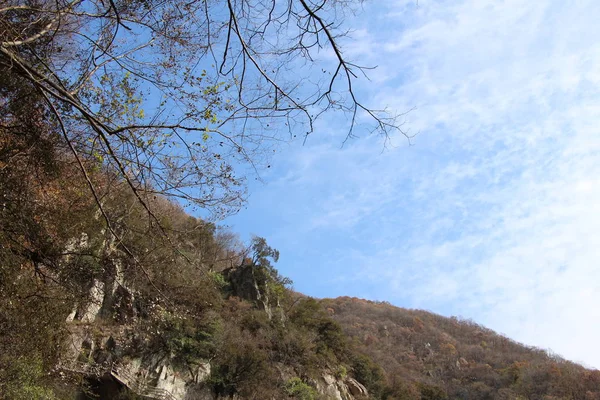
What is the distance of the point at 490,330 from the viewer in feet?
192

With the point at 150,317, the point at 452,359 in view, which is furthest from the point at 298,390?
the point at 452,359

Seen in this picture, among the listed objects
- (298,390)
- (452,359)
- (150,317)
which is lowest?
(298,390)

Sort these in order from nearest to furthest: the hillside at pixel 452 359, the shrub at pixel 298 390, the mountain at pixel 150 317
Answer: the mountain at pixel 150 317
the shrub at pixel 298 390
the hillside at pixel 452 359

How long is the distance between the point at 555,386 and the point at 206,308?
29.3 m

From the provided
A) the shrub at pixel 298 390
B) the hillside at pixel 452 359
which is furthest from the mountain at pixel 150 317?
the hillside at pixel 452 359

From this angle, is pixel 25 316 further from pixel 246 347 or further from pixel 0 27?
pixel 246 347

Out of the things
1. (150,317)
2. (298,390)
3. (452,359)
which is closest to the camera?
(150,317)

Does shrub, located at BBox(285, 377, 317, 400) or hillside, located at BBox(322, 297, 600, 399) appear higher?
hillside, located at BBox(322, 297, 600, 399)

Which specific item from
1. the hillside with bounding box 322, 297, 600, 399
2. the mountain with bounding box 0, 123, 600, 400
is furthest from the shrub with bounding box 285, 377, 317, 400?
the hillside with bounding box 322, 297, 600, 399

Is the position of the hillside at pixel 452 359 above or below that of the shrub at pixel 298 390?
above

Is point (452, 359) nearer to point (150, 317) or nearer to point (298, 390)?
point (298, 390)

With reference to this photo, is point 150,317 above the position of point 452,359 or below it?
below

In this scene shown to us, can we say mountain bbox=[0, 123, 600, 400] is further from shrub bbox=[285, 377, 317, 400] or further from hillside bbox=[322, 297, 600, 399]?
hillside bbox=[322, 297, 600, 399]

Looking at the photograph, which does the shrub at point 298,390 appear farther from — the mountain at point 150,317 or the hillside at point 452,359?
the hillside at point 452,359
